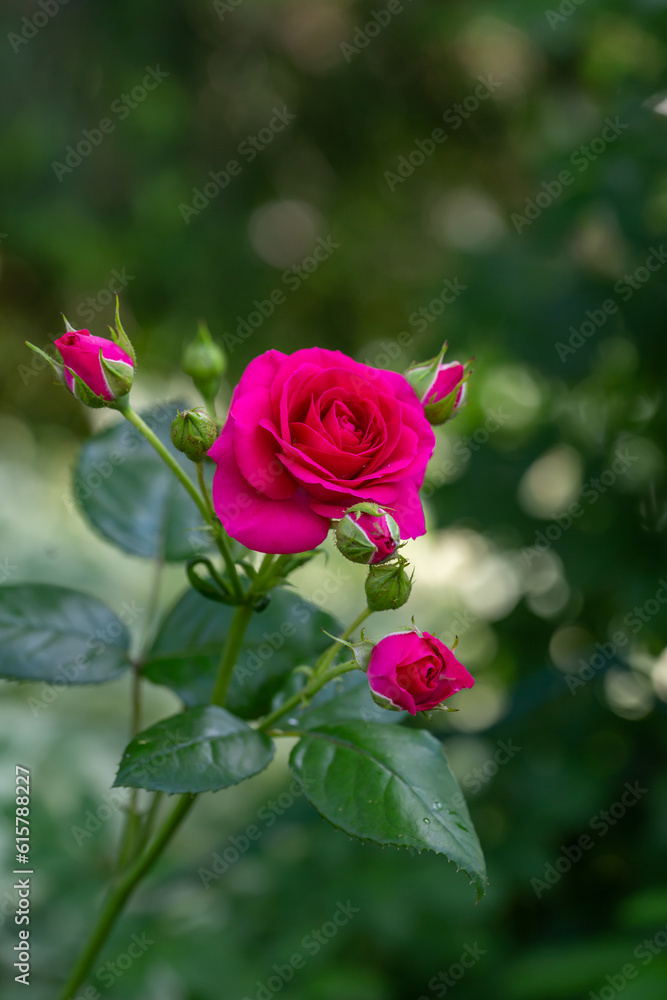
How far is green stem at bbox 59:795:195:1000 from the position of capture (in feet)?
2.24

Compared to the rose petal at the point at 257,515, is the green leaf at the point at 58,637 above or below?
below

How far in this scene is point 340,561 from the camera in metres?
2.81

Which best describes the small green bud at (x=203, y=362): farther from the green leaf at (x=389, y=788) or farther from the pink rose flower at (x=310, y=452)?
the green leaf at (x=389, y=788)

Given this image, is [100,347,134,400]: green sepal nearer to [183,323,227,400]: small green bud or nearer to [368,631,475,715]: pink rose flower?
[183,323,227,400]: small green bud

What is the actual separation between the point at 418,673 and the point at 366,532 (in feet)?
0.32

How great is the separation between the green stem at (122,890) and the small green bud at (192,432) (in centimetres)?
27

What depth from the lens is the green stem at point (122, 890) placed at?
68cm

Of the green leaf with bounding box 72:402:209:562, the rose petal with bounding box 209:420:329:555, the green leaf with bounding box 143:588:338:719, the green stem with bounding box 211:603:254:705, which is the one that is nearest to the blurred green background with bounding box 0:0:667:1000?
the green leaf with bounding box 72:402:209:562

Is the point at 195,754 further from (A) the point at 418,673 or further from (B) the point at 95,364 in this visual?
(B) the point at 95,364

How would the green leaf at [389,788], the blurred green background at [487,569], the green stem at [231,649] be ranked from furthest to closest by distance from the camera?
the blurred green background at [487,569], the green stem at [231,649], the green leaf at [389,788]

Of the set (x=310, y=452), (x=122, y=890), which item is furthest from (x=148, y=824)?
(x=310, y=452)

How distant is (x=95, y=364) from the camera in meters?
0.64

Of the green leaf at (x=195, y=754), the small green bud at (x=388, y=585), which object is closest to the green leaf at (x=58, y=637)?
the green leaf at (x=195, y=754)

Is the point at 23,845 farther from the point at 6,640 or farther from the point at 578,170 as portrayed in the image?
the point at 578,170
